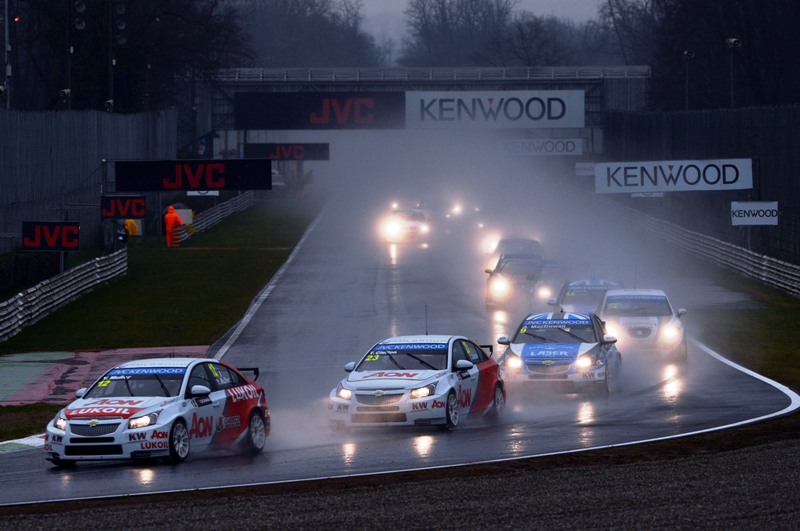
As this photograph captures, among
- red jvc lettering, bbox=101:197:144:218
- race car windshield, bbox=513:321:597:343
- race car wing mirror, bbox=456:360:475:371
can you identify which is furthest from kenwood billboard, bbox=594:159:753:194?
race car wing mirror, bbox=456:360:475:371

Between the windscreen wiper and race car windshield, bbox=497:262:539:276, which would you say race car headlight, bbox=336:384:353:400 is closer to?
the windscreen wiper

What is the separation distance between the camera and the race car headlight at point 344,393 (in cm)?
1791

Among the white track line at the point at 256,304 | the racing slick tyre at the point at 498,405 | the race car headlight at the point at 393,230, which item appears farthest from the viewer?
the race car headlight at the point at 393,230

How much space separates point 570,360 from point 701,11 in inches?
2716

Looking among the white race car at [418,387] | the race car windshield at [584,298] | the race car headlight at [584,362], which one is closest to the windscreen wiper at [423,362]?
the white race car at [418,387]

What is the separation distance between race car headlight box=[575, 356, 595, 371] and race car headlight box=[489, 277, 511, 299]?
16.0m

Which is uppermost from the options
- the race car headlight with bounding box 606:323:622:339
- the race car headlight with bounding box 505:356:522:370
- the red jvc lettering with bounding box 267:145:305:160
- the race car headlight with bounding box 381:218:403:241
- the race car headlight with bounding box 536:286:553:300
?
the red jvc lettering with bounding box 267:145:305:160

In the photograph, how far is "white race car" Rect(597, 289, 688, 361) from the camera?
26.1 meters

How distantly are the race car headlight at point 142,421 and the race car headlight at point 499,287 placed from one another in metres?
23.0

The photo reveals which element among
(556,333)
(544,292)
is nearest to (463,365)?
(556,333)

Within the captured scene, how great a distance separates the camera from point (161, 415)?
15188mm

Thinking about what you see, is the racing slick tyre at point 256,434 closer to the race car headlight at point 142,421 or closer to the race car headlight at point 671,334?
the race car headlight at point 142,421

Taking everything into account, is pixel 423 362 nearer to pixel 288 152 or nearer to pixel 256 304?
pixel 256 304

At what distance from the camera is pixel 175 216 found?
59938 millimetres
